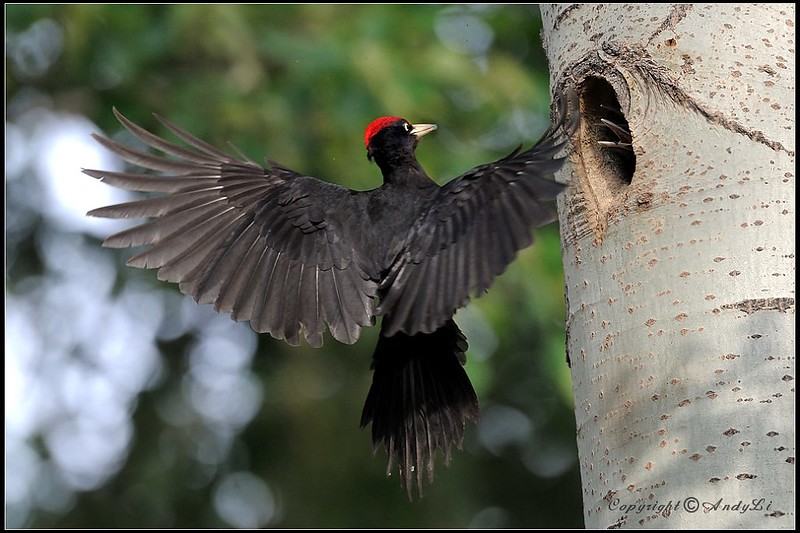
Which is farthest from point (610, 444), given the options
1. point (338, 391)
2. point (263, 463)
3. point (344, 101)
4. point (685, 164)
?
point (263, 463)

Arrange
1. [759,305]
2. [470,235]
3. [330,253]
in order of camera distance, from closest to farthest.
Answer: [759,305]
[470,235]
[330,253]

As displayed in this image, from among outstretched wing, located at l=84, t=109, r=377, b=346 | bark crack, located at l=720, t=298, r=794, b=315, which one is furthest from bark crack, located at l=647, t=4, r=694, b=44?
outstretched wing, located at l=84, t=109, r=377, b=346

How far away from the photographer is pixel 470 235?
2.96m

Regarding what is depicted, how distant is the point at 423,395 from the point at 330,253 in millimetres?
536

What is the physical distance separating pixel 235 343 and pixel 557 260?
3312mm

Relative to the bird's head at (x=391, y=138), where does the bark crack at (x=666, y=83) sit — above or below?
below

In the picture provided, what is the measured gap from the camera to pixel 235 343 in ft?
28.2

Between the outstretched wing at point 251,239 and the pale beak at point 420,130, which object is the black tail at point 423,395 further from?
the pale beak at point 420,130

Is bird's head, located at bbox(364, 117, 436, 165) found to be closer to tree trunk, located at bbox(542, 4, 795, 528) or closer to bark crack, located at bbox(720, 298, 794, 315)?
tree trunk, located at bbox(542, 4, 795, 528)

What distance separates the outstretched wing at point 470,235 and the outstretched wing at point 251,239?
0.62ft

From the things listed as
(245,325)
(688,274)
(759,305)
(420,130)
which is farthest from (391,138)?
(245,325)

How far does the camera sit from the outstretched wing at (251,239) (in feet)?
10.5

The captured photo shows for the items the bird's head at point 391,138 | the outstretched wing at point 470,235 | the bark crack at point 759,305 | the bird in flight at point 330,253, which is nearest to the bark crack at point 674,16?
the outstretched wing at point 470,235

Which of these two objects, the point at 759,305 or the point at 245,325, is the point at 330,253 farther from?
the point at 245,325
